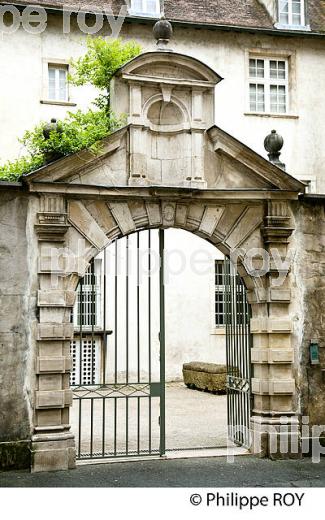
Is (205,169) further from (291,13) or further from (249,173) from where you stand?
(291,13)

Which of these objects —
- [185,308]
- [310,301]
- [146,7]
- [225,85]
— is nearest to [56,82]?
[146,7]

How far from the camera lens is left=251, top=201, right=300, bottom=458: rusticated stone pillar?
9227 millimetres

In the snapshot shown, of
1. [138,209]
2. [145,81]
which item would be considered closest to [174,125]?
[145,81]

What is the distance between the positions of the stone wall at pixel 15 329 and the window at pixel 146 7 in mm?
10902

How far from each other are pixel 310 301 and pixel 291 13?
1201 centimetres

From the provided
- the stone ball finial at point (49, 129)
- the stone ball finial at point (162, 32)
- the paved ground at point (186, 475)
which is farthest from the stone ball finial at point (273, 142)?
the paved ground at point (186, 475)

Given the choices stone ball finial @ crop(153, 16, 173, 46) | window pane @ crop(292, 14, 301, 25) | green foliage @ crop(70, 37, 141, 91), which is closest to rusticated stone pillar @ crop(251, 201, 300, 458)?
stone ball finial @ crop(153, 16, 173, 46)

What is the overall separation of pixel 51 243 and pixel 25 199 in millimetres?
632

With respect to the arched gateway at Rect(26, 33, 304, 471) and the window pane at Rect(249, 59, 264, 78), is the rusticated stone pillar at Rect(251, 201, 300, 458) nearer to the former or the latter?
the arched gateway at Rect(26, 33, 304, 471)

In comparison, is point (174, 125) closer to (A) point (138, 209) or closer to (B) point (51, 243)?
(A) point (138, 209)

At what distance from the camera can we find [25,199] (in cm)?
863

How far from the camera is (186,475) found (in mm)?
8125

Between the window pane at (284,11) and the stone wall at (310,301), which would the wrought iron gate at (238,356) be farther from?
the window pane at (284,11)

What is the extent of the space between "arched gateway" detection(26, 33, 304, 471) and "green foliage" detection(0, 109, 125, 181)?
0.21m
